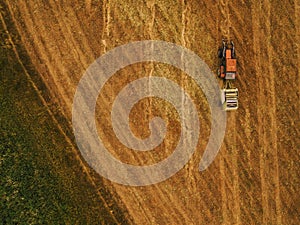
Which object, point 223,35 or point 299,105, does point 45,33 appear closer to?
point 223,35

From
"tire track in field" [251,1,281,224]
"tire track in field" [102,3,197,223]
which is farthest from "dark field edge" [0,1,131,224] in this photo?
"tire track in field" [251,1,281,224]

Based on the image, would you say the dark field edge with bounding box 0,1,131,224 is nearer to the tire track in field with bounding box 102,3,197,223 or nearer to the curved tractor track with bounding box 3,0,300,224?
the curved tractor track with bounding box 3,0,300,224

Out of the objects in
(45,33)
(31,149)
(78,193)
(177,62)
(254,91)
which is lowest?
(78,193)

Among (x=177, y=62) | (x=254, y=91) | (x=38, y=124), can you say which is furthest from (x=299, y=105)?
(x=38, y=124)

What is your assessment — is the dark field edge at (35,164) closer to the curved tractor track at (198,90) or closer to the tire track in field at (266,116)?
the curved tractor track at (198,90)

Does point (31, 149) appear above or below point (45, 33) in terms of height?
below

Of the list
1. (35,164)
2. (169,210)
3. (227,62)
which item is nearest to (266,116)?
(227,62)
